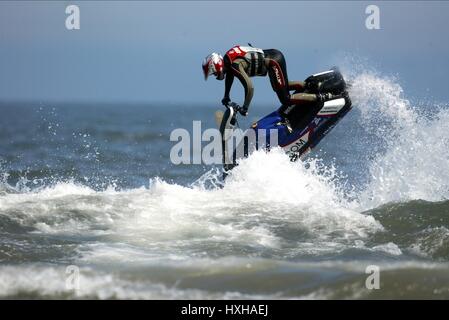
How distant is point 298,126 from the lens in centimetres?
1288

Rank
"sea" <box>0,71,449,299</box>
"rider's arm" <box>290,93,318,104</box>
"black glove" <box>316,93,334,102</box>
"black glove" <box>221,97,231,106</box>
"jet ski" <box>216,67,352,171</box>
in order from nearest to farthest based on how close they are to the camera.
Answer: "sea" <box>0,71,449,299</box> < "black glove" <box>221,97,231,106</box> < "jet ski" <box>216,67,352,171</box> < "rider's arm" <box>290,93,318,104</box> < "black glove" <box>316,93,334,102</box>

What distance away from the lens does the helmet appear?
38.7ft

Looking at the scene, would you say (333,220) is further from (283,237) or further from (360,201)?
(360,201)

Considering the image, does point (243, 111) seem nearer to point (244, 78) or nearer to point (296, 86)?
point (244, 78)

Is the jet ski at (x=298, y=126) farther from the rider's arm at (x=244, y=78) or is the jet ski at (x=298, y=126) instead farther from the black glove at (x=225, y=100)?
the rider's arm at (x=244, y=78)

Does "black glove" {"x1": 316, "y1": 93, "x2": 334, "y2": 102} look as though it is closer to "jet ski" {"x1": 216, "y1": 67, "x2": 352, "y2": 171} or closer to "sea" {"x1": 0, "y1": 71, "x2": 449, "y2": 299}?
"jet ski" {"x1": 216, "y1": 67, "x2": 352, "y2": 171}

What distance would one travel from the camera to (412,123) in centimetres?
1387

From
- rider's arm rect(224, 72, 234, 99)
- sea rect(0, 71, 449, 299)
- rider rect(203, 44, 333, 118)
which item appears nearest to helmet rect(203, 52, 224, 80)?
rider rect(203, 44, 333, 118)

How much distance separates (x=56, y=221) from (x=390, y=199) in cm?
582

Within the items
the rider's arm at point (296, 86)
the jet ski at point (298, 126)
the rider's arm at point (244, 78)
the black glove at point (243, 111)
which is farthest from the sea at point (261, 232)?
the rider's arm at point (244, 78)

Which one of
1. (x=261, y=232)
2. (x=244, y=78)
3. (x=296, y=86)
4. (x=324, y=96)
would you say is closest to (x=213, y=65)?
(x=244, y=78)

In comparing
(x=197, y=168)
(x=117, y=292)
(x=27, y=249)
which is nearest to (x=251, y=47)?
(x=27, y=249)

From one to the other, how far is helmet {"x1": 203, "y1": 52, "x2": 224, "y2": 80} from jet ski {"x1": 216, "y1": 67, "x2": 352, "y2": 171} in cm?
80

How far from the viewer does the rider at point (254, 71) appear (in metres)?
11.9
